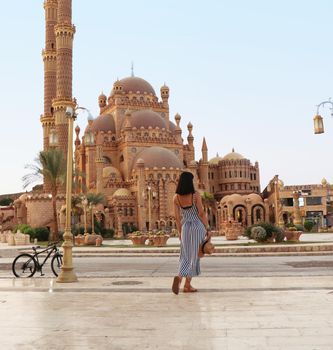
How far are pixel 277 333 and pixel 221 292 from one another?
10.0 feet

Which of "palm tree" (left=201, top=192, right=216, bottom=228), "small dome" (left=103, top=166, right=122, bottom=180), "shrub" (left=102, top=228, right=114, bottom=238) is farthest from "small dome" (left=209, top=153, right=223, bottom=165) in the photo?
"shrub" (left=102, top=228, right=114, bottom=238)

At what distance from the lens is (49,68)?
6088 cm

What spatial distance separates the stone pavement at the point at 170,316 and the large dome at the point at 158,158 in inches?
2036

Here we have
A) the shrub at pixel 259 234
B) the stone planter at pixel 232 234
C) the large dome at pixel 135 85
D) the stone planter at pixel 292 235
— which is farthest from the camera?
the large dome at pixel 135 85

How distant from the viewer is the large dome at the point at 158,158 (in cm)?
6059

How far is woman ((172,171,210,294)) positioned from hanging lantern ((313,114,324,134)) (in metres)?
9.50

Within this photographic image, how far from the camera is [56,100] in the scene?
183ft

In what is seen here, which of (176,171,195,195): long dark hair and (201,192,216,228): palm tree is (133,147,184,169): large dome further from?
(176,171,195,195): long dark hair

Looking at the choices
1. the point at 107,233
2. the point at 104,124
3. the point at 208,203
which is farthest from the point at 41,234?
the point at 104,124

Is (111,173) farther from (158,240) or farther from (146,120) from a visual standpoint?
(158,240)

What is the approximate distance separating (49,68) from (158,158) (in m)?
17.7

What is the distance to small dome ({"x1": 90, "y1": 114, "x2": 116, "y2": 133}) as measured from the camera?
70375 millimetres

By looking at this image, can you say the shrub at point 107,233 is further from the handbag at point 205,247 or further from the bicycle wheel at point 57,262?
the handbag at point 205,247

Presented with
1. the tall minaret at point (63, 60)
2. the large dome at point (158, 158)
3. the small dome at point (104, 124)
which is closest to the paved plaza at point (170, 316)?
the tall minaret at point (63, 60)
